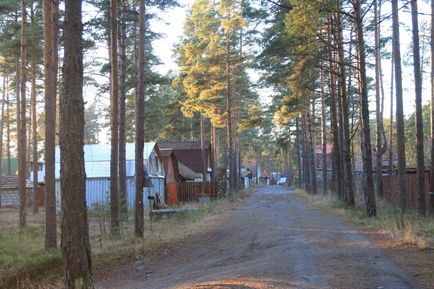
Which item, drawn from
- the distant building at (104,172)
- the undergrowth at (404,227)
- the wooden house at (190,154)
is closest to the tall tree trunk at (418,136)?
the undergrowth at (404,227)

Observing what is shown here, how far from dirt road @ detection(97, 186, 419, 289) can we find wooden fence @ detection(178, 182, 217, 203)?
23489 mm

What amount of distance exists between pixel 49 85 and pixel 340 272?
8.88 metres

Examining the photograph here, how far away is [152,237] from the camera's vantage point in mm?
15414

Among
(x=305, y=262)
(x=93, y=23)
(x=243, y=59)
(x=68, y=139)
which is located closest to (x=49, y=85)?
(x=93, y=23)

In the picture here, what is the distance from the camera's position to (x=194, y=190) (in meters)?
40.7

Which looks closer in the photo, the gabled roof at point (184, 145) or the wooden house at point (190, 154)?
the gabled roof at point (184, 145)

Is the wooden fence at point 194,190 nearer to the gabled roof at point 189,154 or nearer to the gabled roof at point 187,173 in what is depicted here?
the gabled roof at point 187,173

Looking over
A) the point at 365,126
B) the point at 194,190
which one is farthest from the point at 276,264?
the point at 194,190

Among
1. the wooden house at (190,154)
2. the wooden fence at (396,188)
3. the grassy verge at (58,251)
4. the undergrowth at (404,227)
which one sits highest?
the wooden house at (190,154)

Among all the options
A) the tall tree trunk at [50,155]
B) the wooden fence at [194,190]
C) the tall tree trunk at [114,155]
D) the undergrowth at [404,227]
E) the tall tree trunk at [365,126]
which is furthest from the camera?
the wooden fence at [194,190]

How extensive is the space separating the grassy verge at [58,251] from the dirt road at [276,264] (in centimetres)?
69

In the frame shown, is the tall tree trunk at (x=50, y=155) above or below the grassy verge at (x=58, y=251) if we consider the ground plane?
above

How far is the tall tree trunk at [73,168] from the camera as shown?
6.65 metres

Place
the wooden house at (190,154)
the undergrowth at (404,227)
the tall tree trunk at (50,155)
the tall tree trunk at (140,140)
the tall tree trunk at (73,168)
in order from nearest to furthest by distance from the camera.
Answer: the tall tree trunk at (73,168), the undergrowth at (404,227), the tall tree trunk at (50,155), the tall tree trunk at (140,140), the wooden house at (190,154)
